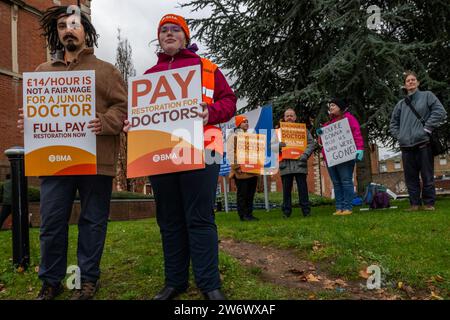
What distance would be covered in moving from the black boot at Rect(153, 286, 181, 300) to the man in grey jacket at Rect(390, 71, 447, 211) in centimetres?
492

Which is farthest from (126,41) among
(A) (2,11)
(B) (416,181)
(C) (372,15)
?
(B) (416,181)

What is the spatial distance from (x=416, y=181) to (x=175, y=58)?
17.1 ft

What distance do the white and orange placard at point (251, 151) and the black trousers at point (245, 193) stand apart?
0.23m

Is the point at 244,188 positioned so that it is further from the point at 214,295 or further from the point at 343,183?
the point at 214,295

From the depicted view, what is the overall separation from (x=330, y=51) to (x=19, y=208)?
9.99 metres

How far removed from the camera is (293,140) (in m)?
8.09

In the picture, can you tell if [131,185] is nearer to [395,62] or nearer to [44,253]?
[395,62]

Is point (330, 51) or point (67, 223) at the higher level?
point (330, 51)

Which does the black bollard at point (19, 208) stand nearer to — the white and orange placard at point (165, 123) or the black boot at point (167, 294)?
the white and orange placard at point (165, 123)

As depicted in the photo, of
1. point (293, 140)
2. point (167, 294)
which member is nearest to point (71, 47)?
point (167, 294)

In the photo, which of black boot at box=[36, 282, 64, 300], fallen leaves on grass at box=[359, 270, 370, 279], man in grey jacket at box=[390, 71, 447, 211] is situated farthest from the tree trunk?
black boot at box=[36, 282, 64, 300]

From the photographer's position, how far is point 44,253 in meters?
3.45
